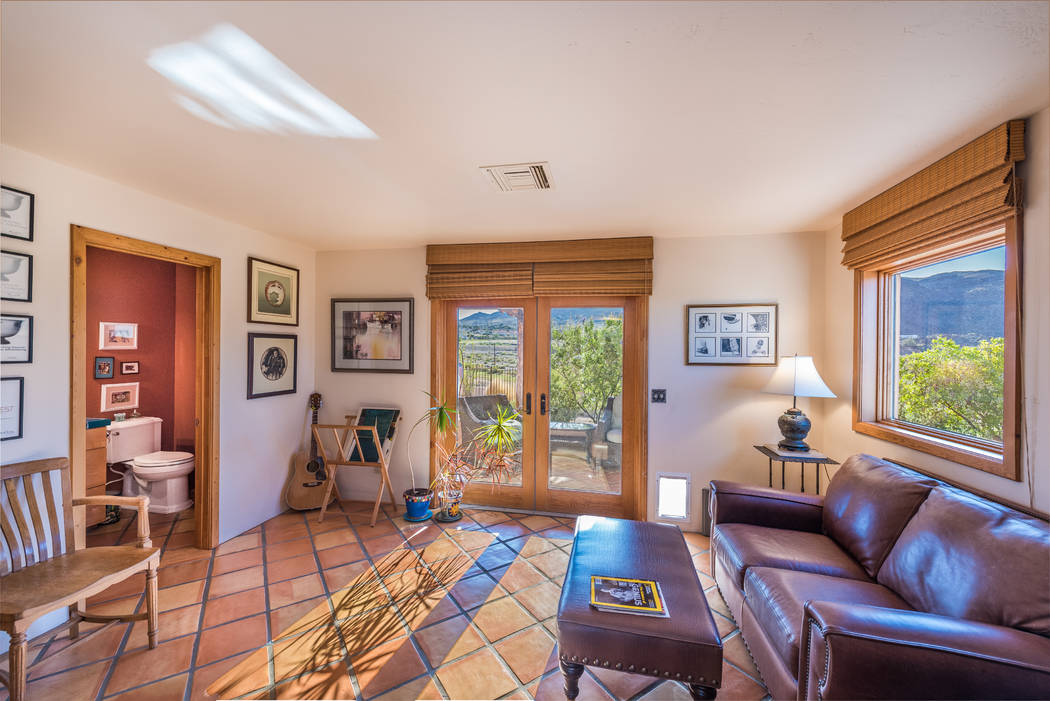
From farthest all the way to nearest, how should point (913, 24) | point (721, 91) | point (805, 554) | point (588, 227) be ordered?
point (588, 227), point (805, 554), point (721, 91), point (913, 24)

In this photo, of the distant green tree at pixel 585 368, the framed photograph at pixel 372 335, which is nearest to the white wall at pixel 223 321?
the framed photograph at pixel 372 335

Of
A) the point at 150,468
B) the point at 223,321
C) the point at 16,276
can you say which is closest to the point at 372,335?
the point at 223,321

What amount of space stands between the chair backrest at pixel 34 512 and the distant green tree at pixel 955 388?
179 inches

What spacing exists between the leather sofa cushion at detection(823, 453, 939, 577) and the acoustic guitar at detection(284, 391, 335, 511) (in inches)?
150

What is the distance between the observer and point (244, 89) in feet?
5.04

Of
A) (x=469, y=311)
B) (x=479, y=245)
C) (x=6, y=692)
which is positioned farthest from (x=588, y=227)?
(x=6, y=692)

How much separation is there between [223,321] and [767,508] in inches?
154

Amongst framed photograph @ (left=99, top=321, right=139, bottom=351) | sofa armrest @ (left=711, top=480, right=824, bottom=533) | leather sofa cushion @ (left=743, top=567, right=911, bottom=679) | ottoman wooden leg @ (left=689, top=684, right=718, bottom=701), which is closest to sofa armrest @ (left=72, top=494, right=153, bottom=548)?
framed photograph @ (left=99, top=321, right=139, bottom=351)

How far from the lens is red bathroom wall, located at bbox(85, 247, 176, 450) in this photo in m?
3.62

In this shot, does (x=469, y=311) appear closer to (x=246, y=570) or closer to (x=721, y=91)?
(x=246, y=570)

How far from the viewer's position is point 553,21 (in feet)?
4.01

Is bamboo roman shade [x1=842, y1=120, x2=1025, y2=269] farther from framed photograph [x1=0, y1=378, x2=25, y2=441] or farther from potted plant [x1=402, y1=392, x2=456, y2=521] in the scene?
framed photograph [x1=0, y1=378, x2=25, y2=441]

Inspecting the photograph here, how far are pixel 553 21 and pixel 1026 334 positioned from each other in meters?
2.24

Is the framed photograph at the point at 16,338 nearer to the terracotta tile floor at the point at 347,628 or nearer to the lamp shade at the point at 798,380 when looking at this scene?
the terracotta tile floor at the point at 347,628
